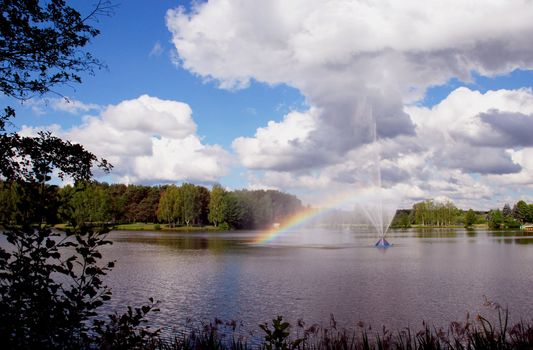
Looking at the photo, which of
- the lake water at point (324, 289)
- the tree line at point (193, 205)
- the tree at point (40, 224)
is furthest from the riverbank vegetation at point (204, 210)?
the tree at point (40, 224)

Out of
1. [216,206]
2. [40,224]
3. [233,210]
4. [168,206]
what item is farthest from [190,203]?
[40,224]

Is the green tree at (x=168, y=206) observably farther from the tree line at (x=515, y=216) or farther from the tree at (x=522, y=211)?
the tree at (x=522, y=211)

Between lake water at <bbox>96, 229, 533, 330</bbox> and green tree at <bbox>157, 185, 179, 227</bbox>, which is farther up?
green tree at <bbox>157, 185, 179, 227</bbox>

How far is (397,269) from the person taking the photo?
3112cm

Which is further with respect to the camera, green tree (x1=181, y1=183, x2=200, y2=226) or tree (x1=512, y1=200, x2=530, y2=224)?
tree (x1=512, y1=200, x2=530, y2=224)

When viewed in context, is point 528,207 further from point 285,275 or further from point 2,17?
point 2,17

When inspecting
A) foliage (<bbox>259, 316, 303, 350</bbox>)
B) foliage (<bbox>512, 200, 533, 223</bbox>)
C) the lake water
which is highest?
foliage (<bbox>512, 200, 533, 223</bbox>)

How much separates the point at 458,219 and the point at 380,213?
489 feet

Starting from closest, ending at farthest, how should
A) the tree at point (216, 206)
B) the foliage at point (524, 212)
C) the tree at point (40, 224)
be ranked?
the tree at point (40, 224)
the tree at point (216, 206)
the foliage at point (524, 212)

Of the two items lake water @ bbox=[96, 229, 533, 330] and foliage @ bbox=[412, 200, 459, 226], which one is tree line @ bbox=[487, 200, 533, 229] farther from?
lake water @ bbox=[96, 229, 533, 330]

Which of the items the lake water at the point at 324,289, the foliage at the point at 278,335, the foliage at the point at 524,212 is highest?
the foliage at the point at 524,212

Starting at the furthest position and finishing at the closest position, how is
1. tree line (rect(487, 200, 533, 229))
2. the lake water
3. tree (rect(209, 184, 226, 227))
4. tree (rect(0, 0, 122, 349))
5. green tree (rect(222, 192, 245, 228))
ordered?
tree line (rect(487, 200, 533, 229)) → green tree (rect(222, 192, 245, 228)) → tree (rect(209, 184, 226, 227)) → the lake water → tree (rect(0, 0, 122, 349))

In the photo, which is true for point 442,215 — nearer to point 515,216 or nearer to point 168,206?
point 515,216

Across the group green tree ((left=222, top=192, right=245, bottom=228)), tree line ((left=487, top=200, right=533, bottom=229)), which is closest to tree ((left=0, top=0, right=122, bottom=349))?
green tree ((left=222, top=192, right=245, bottom=228))
